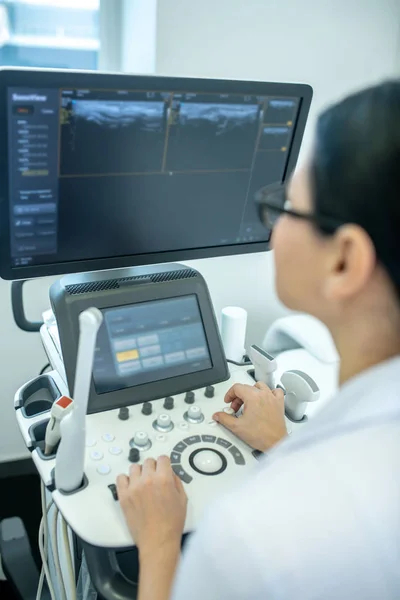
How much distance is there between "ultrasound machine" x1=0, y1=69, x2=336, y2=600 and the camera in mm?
833

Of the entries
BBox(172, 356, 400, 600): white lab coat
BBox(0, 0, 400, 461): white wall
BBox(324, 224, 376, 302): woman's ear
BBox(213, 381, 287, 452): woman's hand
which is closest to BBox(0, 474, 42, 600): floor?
BBox(0, 0, 400, 461): white wall

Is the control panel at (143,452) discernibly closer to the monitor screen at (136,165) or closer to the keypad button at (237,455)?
the keypad button at (237,455)

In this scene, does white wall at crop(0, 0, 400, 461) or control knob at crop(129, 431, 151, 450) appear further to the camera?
white wall at crop(0, 0, 400, 461)

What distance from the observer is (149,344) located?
3.46ft

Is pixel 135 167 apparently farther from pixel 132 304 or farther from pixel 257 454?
pixel 257 454

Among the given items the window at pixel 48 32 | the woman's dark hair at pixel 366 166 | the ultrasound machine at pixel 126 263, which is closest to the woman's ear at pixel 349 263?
the woman's dark hair at pixel 366 166

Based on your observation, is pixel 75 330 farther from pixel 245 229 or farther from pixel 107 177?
pixel 245 229

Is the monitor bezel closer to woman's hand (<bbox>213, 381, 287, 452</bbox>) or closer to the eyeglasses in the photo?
woman's hand (<bbox>213, 381, 287, 452</bbox>)

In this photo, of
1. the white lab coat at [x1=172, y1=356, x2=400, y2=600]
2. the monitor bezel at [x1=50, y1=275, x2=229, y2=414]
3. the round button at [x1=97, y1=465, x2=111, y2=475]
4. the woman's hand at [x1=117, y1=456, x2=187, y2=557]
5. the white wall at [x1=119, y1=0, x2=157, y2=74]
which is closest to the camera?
the white lab coat at [x1=172, y1=356, x2=400, y2=600]

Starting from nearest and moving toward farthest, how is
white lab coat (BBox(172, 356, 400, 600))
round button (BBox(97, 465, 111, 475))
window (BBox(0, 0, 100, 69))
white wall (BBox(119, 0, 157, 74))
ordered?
white lab coat (BBox(172, 356, 400, 600)) → round button (BBox(97, 465, 111, 475)) → white wall (BBox(119, 0, 157, 74)) → window (BBox(0, 0, 100, 69))


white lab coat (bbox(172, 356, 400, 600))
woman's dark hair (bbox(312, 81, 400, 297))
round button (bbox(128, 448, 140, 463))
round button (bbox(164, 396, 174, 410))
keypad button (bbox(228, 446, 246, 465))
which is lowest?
keypad button (bbox(228, 446, 246, 465))

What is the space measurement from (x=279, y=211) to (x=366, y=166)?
16 centimetres

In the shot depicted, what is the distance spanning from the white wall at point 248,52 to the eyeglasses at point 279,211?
818mm

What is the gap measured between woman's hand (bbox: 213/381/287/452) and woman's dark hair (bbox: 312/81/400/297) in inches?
19.1
